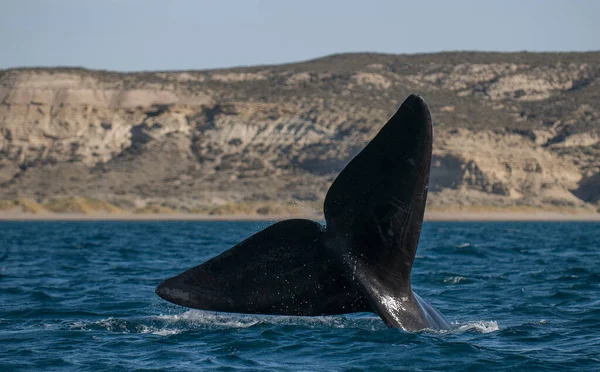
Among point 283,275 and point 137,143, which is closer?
point 283,275

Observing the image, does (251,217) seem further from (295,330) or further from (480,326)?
(295,330)

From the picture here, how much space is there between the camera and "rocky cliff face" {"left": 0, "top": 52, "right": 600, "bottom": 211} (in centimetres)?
7819

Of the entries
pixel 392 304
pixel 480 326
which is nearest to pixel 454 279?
pixel 480 326

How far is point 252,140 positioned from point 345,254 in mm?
76190

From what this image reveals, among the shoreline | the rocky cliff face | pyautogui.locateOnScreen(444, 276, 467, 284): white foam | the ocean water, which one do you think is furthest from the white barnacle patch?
the rocky cliff face

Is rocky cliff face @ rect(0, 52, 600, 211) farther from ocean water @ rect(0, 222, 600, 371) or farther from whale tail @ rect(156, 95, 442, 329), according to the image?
whale tail @ rect(156, 95, 442, 329)

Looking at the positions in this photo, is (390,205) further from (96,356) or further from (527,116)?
(527,116)

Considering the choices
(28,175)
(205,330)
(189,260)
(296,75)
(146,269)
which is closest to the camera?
(205,330)

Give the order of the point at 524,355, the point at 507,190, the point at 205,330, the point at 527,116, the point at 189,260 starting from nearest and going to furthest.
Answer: the point at 524,355 → the point at 205,330 → the point at 189,260 → the point at 507,190 → the point at 527,116

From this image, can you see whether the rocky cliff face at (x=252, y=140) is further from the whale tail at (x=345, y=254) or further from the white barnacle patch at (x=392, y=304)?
the whale tail at (x=345, y=254)

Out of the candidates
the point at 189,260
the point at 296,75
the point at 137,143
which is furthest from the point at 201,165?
the point at 189,260

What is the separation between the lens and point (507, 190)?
7731 cm

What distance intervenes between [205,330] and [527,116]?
281ft

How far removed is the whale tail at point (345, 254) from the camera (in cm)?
925
